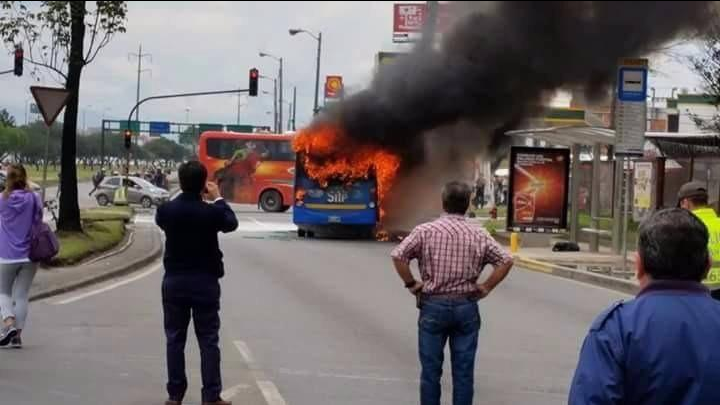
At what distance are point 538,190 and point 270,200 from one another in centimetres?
2180

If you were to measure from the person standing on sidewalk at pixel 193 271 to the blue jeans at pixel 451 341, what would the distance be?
1.57 metres

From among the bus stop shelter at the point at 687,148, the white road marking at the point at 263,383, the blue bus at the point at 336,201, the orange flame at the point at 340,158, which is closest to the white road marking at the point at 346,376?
the white road marking at the point at 263,383

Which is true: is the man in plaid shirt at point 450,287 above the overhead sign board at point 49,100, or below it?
below

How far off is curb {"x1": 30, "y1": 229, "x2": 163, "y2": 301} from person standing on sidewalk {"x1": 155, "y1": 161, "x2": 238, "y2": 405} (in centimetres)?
679

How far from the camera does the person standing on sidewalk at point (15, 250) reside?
982 cm

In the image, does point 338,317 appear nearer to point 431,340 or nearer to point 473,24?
point 431,340

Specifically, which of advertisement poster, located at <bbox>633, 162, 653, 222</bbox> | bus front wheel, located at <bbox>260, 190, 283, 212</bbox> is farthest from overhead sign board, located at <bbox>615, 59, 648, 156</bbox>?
bus front wheel, located at <bbox>260, 190, 283, 212</bbox>

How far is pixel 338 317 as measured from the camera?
1290 centimetres

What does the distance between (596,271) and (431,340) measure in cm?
1357

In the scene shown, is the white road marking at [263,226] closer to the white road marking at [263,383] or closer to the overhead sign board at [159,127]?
the white road marking at [263,383]

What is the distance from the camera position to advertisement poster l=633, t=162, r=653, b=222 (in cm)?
1969

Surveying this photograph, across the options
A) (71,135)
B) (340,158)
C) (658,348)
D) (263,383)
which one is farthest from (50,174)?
(658,348)

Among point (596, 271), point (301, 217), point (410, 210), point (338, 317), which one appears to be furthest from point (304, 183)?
point (338, 317)

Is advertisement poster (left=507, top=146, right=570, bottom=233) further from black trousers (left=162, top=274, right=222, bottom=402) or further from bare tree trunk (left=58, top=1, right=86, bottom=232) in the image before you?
black trousers (left=162, top=274, right=222, bottom=402)
